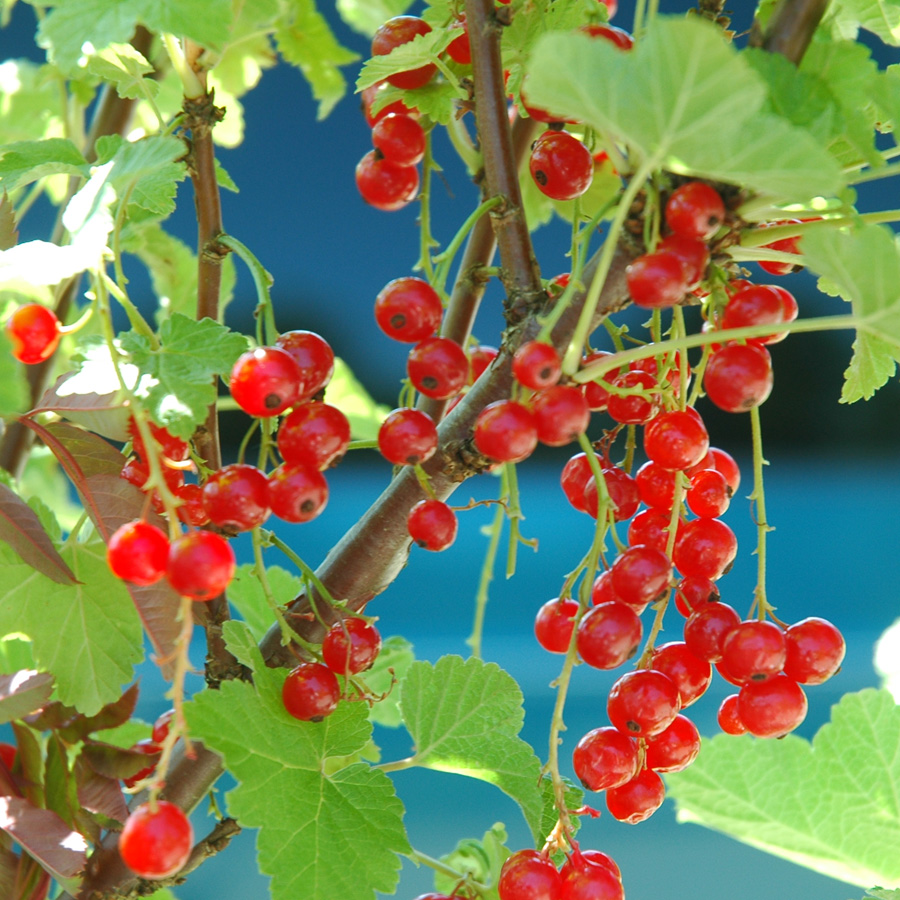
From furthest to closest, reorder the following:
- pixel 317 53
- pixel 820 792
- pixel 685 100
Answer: pixel 317 53, pixel 820 792, pixel 685 100

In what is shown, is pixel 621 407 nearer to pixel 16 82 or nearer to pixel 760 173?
pixel 760 173

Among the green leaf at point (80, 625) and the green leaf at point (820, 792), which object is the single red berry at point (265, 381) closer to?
the green leaf at point (80, 625)

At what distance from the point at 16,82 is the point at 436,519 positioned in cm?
59

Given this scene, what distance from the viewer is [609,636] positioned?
0.30 m

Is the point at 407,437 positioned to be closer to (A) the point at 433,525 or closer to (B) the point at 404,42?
(A) the point at 433,525

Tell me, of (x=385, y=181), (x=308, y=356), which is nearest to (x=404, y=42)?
(x=385, y=181)

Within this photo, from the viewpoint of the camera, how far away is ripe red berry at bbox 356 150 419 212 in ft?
1.21

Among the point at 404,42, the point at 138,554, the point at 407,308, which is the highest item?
the point at 404,42

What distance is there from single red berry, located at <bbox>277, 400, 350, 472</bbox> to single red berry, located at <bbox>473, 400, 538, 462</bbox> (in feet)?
0.15

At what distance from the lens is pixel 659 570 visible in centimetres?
30

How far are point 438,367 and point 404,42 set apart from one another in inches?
6.4

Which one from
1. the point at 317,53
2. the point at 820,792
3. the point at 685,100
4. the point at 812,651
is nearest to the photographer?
the point at 685,100

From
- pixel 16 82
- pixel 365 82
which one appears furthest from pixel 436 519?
pixel 16 82

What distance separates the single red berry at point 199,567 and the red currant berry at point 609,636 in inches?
4.8
